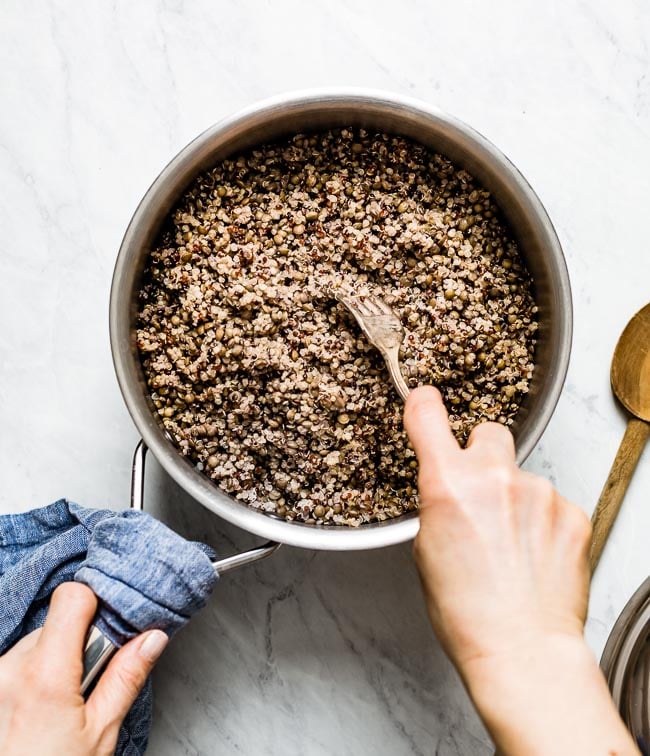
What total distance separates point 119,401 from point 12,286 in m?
0.30

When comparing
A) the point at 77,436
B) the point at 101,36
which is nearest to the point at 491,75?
the point at 101,36

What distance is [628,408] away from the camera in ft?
4.82

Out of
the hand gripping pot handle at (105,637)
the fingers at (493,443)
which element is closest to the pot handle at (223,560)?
the hand gripping pot handle at (105,637)

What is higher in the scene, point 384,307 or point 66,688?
point 384,307

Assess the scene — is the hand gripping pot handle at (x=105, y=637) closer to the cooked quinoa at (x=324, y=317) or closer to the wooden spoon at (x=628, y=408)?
the cooked quinoa at (x=324, y=317)

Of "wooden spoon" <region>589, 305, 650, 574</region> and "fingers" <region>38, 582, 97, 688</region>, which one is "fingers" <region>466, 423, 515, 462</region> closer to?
"wooden spoon" <region>589, 305, 650, 574</region>

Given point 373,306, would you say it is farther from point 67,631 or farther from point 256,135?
point 67,631

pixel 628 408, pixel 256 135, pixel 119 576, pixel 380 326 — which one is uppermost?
pixel 256 135

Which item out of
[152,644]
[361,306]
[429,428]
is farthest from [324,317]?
[152,644]

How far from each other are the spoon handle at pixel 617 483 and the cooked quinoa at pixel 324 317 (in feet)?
1.02

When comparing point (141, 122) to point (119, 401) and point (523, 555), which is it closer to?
point (119, 401)

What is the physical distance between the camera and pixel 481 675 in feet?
3.29

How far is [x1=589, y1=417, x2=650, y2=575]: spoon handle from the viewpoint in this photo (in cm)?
147

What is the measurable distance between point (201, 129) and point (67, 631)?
0.91m
